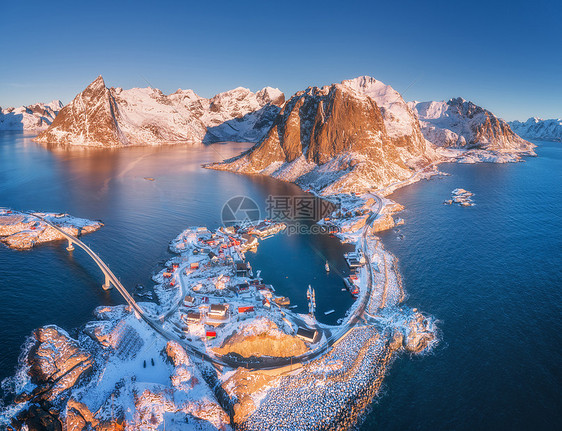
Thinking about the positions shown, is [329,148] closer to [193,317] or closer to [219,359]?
[193,317]

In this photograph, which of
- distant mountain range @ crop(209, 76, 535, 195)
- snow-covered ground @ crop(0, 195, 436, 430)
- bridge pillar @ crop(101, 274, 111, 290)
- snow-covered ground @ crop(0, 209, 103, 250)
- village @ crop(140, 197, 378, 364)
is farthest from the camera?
distant mountain range @ crop(209, 76, 535, 195)

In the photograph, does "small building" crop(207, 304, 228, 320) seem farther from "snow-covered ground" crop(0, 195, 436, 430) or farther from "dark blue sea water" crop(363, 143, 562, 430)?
"dark blue sea water" crop(363, 143, 562, 430)

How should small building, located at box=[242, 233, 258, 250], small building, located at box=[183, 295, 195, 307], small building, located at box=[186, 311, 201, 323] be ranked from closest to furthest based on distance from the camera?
small building, located at box=[186, 311, 201, 323]
small building, located at box=[183, 295, 195, 307]
small building, located at box=[242, 233, 258, 250]

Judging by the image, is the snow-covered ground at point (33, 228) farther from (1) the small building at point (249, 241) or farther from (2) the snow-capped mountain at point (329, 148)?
(2) the snow-capped mountain at point (329, 148)

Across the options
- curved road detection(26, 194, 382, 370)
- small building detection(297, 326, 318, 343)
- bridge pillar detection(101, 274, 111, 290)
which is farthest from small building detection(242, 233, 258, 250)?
small building detection(297, 326, 318, 343)

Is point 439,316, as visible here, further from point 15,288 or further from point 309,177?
point 309,177

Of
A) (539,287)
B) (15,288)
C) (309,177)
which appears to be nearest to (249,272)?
(15,288)

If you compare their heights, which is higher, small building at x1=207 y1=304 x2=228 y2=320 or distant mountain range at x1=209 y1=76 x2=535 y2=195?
distant mountain range at x1=209 y1=76 x2=535 y2=195

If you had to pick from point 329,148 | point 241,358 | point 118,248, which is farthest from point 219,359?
point 329,148
